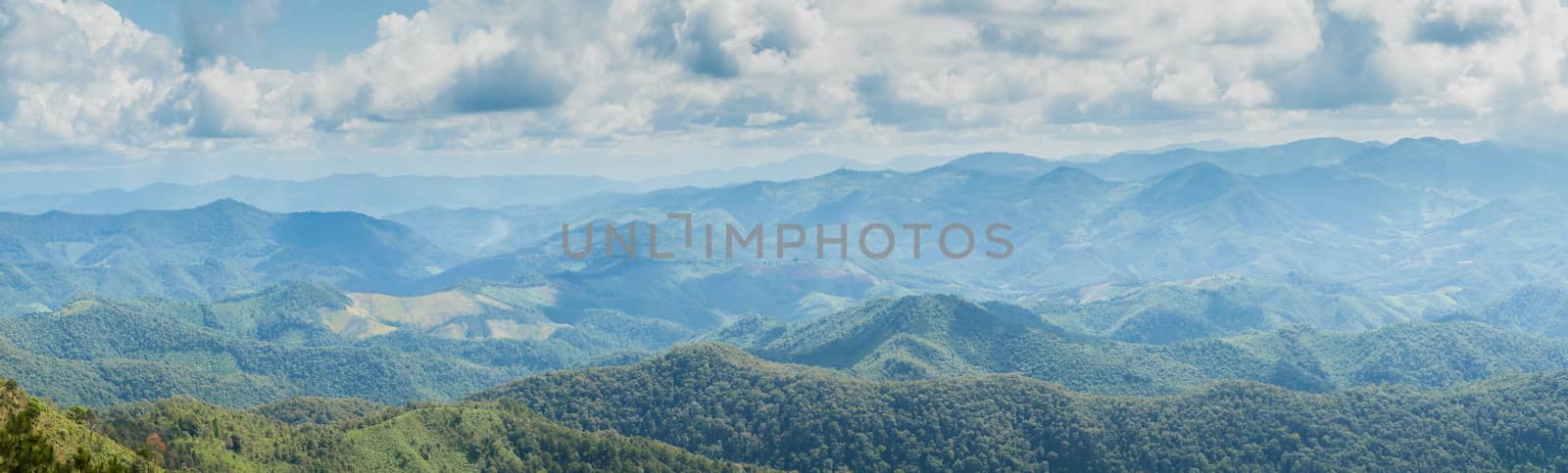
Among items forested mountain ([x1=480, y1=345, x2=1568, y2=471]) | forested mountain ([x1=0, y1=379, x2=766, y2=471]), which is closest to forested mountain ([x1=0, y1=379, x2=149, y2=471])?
forested mountain ([x1=0, y1=379, x2=766, y2=471])

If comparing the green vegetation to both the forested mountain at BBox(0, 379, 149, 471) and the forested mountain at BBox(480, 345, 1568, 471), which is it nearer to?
the forested mountain at BBox(0, 379, 149, 471)

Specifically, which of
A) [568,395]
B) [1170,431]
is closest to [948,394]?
[1170,431]

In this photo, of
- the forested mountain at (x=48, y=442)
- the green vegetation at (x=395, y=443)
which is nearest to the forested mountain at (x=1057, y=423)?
the green vegetation at (x=395, y=443)

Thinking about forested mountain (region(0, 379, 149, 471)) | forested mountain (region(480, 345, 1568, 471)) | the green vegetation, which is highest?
forested mountain (region(0, 379, 149, 471))

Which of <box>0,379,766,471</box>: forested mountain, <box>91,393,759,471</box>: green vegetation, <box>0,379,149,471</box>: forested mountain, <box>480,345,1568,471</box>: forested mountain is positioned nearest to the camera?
<box>0,379,149,471</box>: forested mountain

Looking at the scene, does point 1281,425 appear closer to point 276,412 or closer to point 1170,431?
point 1170,431

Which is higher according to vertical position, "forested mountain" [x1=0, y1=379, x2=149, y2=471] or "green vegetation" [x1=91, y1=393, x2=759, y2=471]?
"forested mountain" [x1=0, y1=379, x2=149, y2=471]

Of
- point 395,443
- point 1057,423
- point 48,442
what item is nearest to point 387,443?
point 395,443

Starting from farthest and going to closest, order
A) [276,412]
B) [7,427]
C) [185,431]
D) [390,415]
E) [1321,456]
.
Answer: [276,412]
[1321,456]
[390,415]
[185,431]
[7,427]
